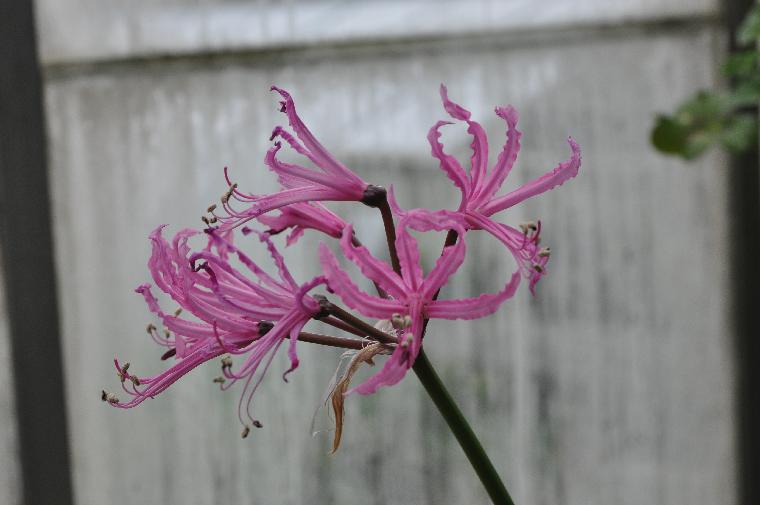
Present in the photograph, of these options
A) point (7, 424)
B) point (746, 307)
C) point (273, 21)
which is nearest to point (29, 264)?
point (7, 424)

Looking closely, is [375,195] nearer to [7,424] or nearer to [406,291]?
[406,291]

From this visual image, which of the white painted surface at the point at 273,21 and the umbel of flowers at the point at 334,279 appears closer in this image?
the umbel of flowers at the point at 334,279

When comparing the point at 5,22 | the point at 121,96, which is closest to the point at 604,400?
the point at 121,96

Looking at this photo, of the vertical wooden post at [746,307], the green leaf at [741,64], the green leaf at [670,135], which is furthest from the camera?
the vertical wooden post at [746,307]

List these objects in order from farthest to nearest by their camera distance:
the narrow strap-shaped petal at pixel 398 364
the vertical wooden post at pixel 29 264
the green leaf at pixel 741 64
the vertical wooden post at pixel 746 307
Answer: the vertical wooden post at pixel 746 307
the vertical wooden post at pixel 29 264
the green leaf at pixel 741 64
the narrow strap-shaped petal at pixel 398 364

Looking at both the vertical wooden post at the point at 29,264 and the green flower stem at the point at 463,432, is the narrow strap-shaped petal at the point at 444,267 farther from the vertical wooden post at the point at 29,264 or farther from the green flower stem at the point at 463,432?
the vertical wooden post at the point at 29,264

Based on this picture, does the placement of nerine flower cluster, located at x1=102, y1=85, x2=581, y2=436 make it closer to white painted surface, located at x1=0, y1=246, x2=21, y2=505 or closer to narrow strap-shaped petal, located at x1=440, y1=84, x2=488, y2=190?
narrow strap-shaped petal, located at x1=440, y1=84, x2=488, y2=190

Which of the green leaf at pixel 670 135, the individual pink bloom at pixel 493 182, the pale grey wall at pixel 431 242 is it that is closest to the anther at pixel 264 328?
the individual pink bloom at pixel 493 182
